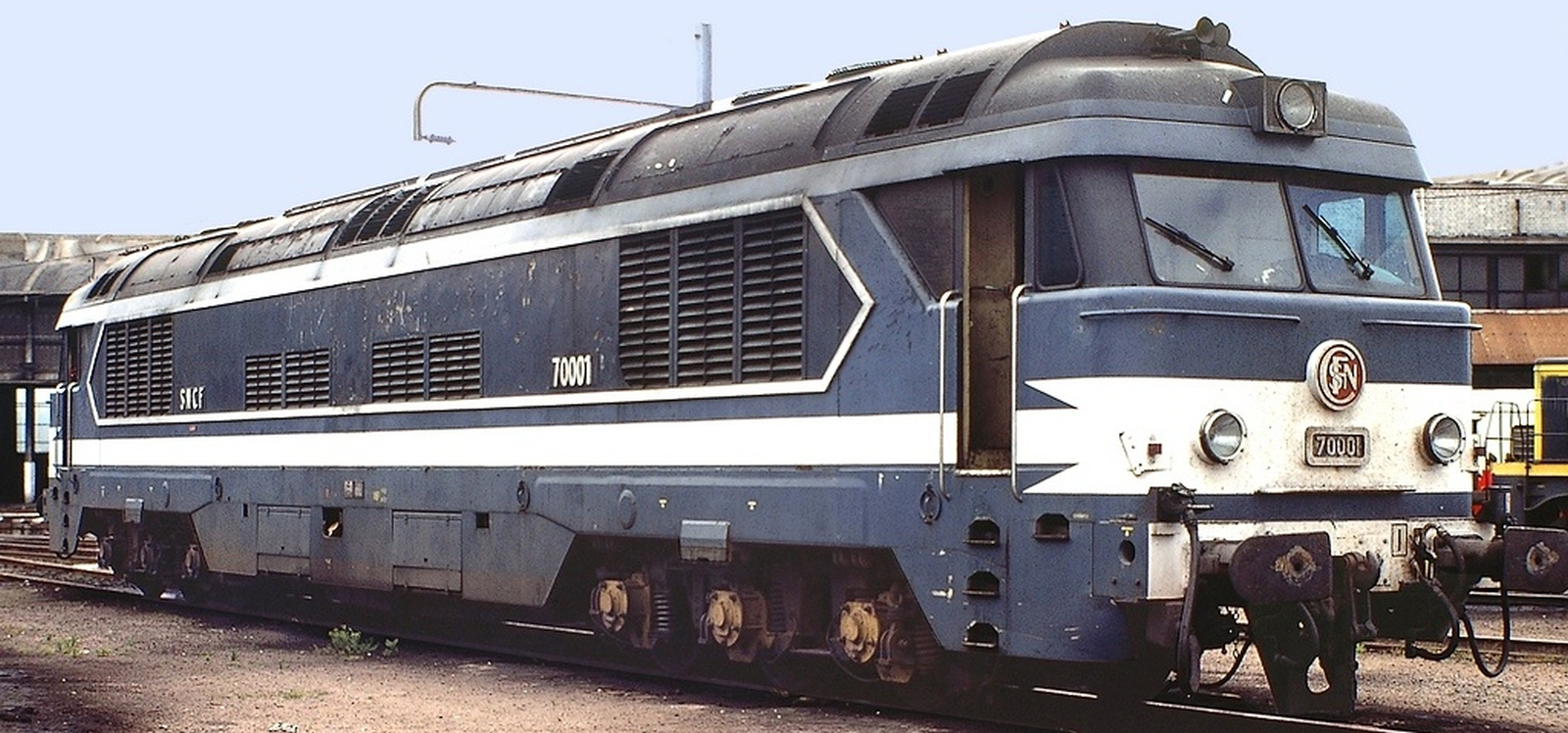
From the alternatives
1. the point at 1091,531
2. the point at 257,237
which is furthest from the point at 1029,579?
the point at 257,237

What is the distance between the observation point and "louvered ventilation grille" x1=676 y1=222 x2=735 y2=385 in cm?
1323

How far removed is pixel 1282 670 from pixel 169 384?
14030 mm

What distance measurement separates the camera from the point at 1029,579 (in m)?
11.0

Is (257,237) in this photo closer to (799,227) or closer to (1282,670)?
(799,227)

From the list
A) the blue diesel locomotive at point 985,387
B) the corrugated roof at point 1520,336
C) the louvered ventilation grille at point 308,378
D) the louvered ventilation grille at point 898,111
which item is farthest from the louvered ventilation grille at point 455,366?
the corrugated roof at point 1520,336

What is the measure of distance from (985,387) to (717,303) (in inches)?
91.8

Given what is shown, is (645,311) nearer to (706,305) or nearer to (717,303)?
(706,305)

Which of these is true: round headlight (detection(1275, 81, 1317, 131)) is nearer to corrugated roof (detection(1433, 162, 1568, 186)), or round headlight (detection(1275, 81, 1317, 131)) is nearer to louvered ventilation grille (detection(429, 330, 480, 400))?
louvered ventilation grille (detection(429, 330, 480, 400))

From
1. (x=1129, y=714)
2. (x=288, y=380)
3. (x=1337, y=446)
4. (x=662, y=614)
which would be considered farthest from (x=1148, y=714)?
(x=288, y=380)

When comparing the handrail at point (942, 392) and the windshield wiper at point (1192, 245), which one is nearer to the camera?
the windshield wiper at point (1192, 245)

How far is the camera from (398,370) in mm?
17281

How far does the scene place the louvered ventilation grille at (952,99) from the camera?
38.4 ft

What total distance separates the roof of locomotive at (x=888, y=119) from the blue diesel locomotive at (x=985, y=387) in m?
0.03

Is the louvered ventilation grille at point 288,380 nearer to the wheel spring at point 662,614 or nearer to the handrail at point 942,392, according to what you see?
the wheel spring at point 662,614
